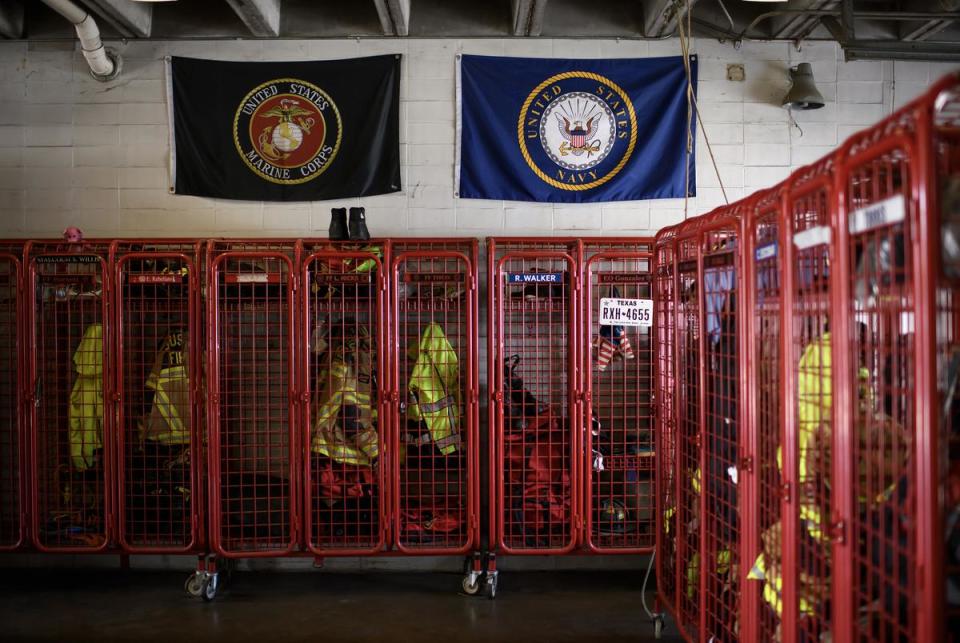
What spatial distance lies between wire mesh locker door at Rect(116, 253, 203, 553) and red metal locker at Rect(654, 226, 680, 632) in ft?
8.12

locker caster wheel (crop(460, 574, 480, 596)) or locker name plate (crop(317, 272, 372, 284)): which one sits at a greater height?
locker name plate (crop(317, 272, 372, 284))

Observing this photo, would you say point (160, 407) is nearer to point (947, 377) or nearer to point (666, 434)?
point (666, 434)

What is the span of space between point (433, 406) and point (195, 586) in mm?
1636

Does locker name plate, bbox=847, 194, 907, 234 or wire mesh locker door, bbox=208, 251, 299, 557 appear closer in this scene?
locker name plate, bbox=847, 194, 907, 234

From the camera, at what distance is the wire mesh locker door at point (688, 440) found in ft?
9.12

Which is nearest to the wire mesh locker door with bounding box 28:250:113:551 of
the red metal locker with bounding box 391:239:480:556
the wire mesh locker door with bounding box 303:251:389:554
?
the wire mesh locker door with bounding box 303:251:389:554

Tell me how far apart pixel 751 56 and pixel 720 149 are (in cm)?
63

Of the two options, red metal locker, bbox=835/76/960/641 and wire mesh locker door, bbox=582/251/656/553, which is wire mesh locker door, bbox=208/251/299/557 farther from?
red metal locker, bbox=835/76/960/641

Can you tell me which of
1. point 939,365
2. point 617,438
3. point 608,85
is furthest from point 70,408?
point 939,365

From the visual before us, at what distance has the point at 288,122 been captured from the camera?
4188mm

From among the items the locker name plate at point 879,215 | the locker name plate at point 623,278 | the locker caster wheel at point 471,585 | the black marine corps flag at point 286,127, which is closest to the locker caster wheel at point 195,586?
the locker caster wheel at point 471,585

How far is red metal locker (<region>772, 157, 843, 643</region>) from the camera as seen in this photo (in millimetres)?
1842

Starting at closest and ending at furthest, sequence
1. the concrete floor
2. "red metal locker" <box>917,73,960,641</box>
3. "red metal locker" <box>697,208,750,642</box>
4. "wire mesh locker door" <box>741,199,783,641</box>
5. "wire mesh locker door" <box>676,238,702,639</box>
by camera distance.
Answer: "red metal locker" <box>917,73,960,641</box>
"wire mesh locker door" <box>741,199,783,641</box>
"red metal locker" <box>697,208,750,642</box>
"wire mesh locker door" <box>676,238,702,639</box>
the concrete floor

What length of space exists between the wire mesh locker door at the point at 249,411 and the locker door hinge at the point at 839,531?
8.91 feet
